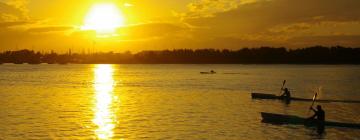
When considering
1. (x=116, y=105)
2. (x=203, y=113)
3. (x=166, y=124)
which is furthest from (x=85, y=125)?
(x=116, y=105)

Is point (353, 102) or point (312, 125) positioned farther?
point (353, 102)

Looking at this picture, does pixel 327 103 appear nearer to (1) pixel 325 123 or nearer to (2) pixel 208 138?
(1) pixel 325 123

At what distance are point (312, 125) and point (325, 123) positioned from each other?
1.04 meters

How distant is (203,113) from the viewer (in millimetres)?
48156

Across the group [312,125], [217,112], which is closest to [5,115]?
[217,112]

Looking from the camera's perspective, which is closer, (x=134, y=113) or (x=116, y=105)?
(x=134, y=113)

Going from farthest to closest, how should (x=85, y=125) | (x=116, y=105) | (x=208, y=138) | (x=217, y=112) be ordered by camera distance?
1. (x=116, y=105)
2. (x=217, y=112)
3. (x=85, y=125)
4. (x=208, y=138)

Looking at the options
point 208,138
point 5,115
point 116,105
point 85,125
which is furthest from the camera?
point 116,105

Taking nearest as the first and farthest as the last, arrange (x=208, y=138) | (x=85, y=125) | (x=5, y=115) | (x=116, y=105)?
1. (x=208, y=138)
2. (x=85, y=125)
3. (x=5, y=115)
4. (x=116, y=105)

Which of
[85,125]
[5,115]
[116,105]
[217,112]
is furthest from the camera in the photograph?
[116,105]

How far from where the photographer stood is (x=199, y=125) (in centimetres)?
3934

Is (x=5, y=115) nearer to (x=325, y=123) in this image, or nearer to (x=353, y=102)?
(x=325, y=123)

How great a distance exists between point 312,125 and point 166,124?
1210 cm

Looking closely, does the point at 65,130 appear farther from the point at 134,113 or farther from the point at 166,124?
the point at 134,113
